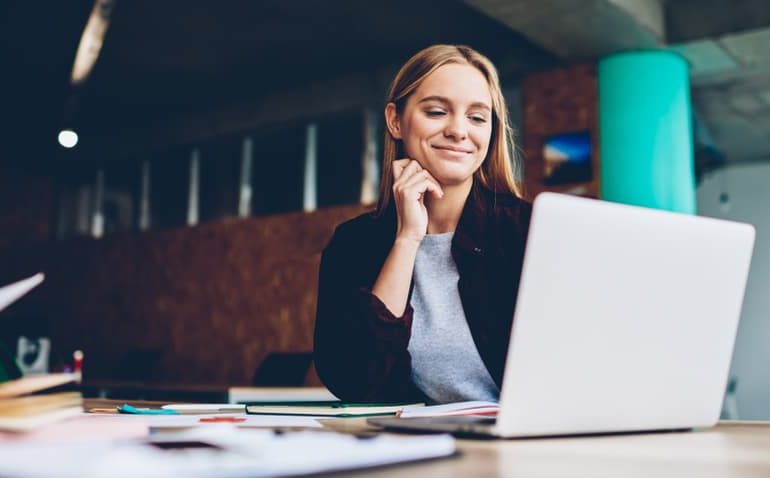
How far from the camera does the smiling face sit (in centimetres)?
162

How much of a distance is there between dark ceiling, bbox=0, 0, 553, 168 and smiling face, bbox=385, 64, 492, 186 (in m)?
4.50

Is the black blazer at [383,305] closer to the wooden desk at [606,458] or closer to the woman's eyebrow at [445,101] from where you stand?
the woman's eyebrow at [445,101]

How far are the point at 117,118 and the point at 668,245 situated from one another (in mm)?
9684

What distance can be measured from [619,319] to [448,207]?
77 centimetres

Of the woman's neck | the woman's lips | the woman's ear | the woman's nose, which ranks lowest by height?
the woman's neck

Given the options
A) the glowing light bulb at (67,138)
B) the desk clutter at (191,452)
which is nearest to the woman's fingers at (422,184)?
the desk clutter at (191,452)

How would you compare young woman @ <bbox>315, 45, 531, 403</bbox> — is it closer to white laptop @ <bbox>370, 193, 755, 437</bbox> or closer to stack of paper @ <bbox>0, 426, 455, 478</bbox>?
white laptop @ <bbox>370, 193, 755, 437</bbox>

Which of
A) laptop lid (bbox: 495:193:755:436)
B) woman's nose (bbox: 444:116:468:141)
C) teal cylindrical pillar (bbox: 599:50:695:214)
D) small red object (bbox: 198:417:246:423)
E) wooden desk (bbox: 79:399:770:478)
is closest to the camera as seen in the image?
wooden desk (bbox: 79:399:770:478)

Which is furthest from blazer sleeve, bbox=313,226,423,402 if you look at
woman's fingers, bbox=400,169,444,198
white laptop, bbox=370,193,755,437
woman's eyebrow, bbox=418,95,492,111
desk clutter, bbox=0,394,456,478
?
desk clutter, bbox=0,394,456,478

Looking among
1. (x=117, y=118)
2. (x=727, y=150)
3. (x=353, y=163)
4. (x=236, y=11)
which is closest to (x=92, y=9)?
(x=236, y=11)

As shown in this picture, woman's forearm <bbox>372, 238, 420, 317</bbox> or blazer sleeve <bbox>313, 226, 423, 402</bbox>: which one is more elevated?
woman's forearm <bbox>372, 238, 420, 317</bbox>

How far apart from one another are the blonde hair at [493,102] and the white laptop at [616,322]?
2.40 feet

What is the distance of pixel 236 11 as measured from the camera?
270 inches

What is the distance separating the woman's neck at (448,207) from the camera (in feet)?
5.45
